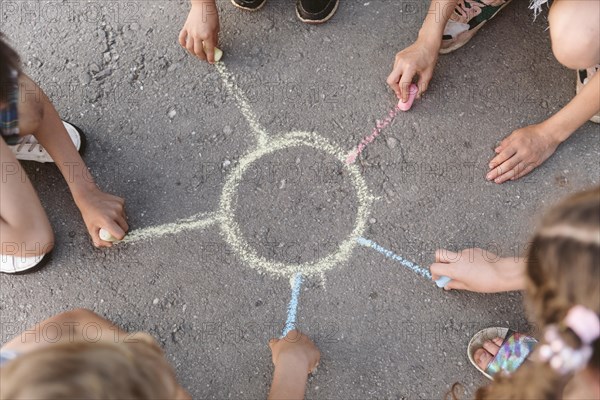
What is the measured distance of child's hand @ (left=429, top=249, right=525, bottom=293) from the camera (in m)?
1.60

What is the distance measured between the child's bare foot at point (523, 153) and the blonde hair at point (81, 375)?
1200mm

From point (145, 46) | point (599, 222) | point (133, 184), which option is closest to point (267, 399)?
point (133, 184)

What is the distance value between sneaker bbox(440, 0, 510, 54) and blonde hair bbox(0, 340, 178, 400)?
4.65 ft

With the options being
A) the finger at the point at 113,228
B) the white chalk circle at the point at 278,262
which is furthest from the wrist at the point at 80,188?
the white chalk circle at the point at 278,262

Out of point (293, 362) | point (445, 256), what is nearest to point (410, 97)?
point (445, 256)

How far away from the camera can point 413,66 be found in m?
1.79

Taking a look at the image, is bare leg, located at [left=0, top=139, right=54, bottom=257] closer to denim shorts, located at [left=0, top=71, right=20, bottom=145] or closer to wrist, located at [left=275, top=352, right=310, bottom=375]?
denim shorts, located at [left=0, top=71, right=20, bottom=145]

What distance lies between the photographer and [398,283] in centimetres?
170

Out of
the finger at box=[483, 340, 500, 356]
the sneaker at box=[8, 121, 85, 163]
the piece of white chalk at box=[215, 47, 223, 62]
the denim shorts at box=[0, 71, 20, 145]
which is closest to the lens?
the denim shorts at box=[0, 71, 20, 145]

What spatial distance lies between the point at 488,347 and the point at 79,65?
1.62 m

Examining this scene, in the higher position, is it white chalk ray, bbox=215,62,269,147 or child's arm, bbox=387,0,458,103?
child's arm, bbox=387,0,458,103

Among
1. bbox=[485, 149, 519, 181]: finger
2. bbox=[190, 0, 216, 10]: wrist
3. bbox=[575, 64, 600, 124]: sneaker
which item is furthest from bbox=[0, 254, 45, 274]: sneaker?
bbox=[575, 64, 600, 124]: sneaker

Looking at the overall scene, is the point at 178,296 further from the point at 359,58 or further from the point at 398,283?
the point at 359,58

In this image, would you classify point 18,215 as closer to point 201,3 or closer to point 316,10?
point 201,3
